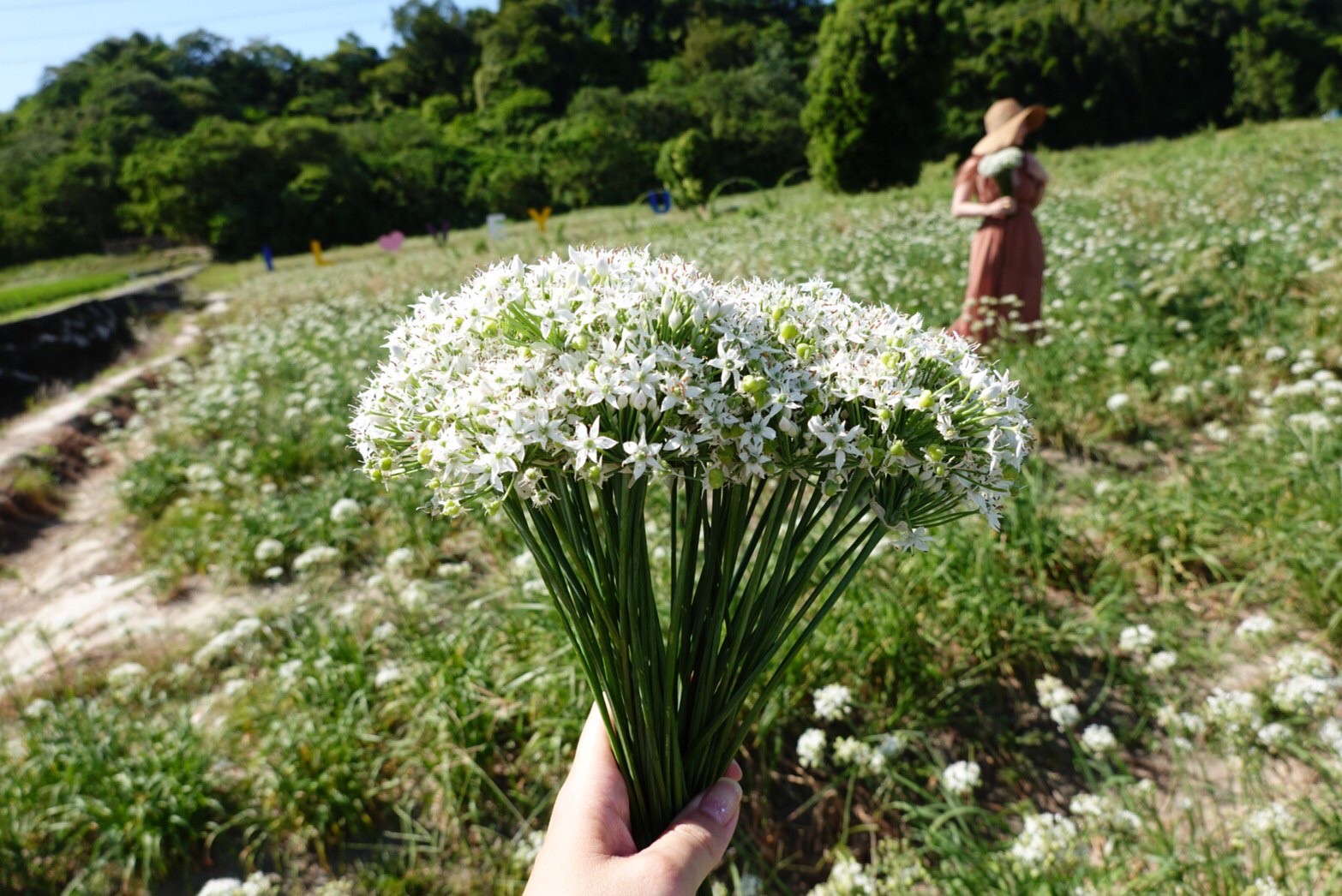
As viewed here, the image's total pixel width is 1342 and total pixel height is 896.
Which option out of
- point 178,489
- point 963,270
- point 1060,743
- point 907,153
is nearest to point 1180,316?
point 963,270

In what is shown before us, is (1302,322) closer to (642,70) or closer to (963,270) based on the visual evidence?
(963,270)

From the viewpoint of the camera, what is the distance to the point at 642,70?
6200cm

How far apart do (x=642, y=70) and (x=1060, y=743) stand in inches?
2646

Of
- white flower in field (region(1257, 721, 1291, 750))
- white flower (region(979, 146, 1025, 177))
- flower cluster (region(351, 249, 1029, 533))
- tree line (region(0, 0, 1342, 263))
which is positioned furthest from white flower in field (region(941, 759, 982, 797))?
tree line (region(0, 0, 1342, 263))

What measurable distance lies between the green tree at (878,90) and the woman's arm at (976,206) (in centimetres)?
1638

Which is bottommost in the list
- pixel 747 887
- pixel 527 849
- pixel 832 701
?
pixel 527 849

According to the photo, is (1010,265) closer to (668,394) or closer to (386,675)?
(386,675)

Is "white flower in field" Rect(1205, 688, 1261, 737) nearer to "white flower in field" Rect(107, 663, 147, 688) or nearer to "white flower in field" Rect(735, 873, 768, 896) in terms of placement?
"white flower in field" Rect(735, 873, 768, 896)

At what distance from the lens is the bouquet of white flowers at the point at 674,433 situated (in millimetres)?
822

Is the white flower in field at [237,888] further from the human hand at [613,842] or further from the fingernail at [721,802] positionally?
the fingernail at [721,802]

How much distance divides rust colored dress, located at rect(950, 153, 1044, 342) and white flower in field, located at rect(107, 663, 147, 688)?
17.2 feet

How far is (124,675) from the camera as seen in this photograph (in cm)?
321

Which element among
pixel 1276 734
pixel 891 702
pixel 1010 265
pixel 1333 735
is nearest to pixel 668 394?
pixel 1276 734

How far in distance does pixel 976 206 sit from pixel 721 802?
5.65 metres
